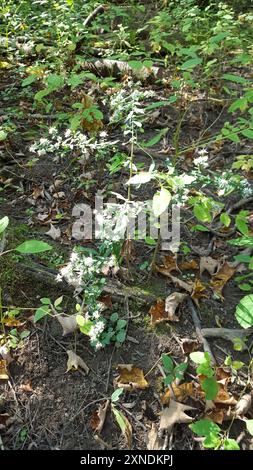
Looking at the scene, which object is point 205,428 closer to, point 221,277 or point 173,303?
point 173,303

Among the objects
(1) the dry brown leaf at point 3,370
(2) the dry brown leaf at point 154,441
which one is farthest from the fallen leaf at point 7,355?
(2) the dry brown leaf at point 154,441

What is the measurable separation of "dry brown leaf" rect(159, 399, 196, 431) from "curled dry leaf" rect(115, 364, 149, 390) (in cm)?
16

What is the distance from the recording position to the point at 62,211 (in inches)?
112

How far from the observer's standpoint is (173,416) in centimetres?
181

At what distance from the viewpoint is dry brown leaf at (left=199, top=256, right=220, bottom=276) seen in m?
2.42

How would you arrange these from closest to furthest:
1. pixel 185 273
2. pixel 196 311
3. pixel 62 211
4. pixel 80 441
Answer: pixel 80 441, pixel 196 311, pixel 185 273, pixel 62 211

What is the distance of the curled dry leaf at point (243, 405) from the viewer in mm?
1837

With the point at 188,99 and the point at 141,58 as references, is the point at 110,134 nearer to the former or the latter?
the point at 188,99

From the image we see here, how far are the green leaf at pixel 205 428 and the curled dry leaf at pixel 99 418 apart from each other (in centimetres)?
39

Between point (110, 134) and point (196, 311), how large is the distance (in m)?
1.85

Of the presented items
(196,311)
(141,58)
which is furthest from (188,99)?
(196,311)

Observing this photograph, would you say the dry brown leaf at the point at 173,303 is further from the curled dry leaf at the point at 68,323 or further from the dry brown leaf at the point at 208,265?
the curled dry leaf at the point at 68,323

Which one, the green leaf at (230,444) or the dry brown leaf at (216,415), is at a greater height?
the green leaf at (230,444)

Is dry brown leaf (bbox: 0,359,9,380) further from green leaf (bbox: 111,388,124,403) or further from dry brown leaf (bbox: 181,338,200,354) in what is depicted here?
dry brown leaf (bbox: 181,338,200,354)
